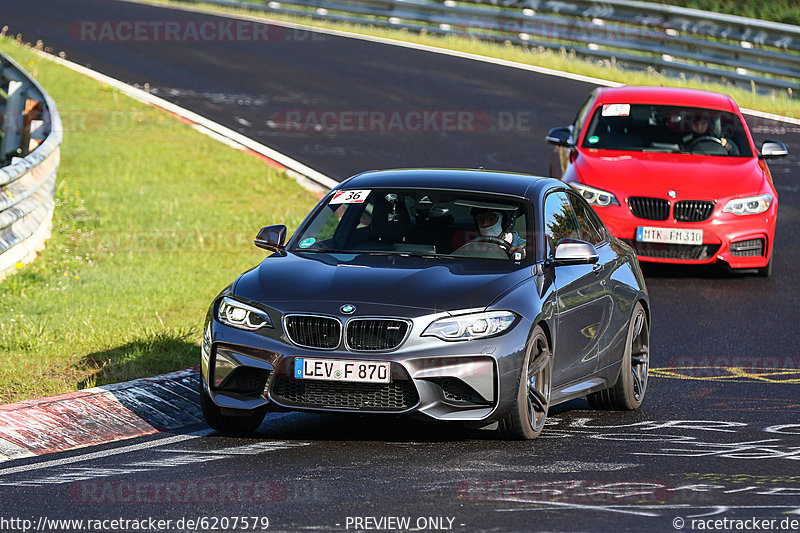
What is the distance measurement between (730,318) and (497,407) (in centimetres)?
578

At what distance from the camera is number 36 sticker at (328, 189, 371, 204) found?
9.31 m

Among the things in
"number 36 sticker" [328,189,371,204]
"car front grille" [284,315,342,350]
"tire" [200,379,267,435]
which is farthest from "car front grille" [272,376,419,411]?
"number 36 sticker" [328,189,371,204]

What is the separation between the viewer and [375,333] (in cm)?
781

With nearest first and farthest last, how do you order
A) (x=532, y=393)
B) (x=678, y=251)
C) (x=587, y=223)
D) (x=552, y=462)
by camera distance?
(x=552, y=462) < (x=532, y=393) < (x=587, y=223) < (x=678, y=251)

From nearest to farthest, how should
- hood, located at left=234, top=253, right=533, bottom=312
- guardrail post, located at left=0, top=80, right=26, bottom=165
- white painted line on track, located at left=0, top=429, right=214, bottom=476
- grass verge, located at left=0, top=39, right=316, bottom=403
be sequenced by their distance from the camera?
white painted line on track, located at left=0, top=429, right=214, bottom=476
hood, located at left=234, top=253, right=533, bottom=312
grass verge, located at left=0, top=39, right=316, bottom=403
guardrail post, located at left=0, top=80, right=26, bottom=165

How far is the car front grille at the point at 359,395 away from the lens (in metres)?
7.73

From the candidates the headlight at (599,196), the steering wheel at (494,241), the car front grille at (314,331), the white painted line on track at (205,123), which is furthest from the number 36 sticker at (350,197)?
the white painted line on track at (205,123)

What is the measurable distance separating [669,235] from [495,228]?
19.4 ft

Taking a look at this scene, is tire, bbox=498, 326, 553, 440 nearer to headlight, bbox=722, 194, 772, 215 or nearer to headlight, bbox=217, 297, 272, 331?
headlight, bbox=217, 297, 272, 331

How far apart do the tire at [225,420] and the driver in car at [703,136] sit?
28.5 ft

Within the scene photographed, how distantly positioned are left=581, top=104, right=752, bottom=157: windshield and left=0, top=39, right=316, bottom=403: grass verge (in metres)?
3.58

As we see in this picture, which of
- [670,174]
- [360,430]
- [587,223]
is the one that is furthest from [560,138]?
[360,430]

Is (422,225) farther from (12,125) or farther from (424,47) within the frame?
(424,47)

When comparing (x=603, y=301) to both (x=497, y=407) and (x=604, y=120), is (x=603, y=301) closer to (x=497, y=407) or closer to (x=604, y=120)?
(x=497, y=407)
